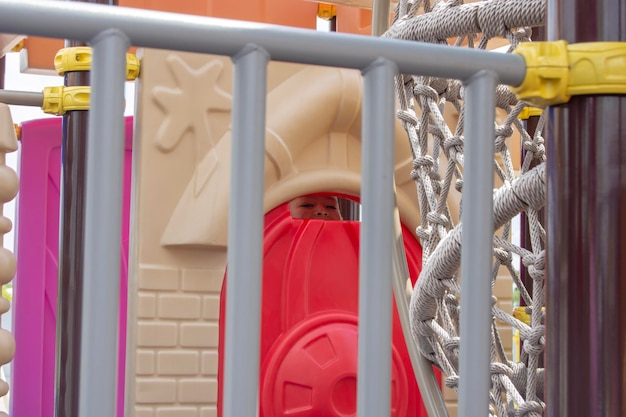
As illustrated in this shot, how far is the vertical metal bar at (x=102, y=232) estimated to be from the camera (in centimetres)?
48

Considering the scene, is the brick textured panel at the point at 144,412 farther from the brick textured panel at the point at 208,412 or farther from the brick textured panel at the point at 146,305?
the brick textured panel at the point at 146,305

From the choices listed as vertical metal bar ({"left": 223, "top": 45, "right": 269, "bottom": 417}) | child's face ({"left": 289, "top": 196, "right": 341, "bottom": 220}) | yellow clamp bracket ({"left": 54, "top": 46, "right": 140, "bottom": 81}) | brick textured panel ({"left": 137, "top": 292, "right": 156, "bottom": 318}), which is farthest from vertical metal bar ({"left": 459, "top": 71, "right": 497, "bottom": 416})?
child's face ({"left": 289, "top": 196, "right": 341, "bottom": 220})

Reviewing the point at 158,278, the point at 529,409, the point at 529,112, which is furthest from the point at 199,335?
the point at 529,409

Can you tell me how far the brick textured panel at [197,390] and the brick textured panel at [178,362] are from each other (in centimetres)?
3

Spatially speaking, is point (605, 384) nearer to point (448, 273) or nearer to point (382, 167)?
point (382, 167)

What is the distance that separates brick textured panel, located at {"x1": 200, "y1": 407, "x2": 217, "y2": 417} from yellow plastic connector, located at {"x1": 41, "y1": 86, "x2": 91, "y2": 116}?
2.67 ft

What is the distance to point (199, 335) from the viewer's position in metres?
2.30

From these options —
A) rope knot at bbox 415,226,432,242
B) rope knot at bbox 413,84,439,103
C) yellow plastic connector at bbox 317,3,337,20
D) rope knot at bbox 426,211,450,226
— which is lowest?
rope knot at bbox 415,226,432,242

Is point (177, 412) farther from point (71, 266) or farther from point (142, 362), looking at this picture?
point (71, 266)

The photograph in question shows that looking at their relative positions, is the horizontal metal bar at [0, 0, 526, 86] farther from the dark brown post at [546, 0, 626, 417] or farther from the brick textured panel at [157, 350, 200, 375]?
the brick textured panel at [157, 350, 200, 375]

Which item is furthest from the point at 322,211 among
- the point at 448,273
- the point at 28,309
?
the point at 448,273

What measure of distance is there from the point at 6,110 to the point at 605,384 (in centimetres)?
120

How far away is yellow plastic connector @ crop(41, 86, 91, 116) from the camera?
2033 millimetres

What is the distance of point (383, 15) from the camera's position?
4.40 feet
